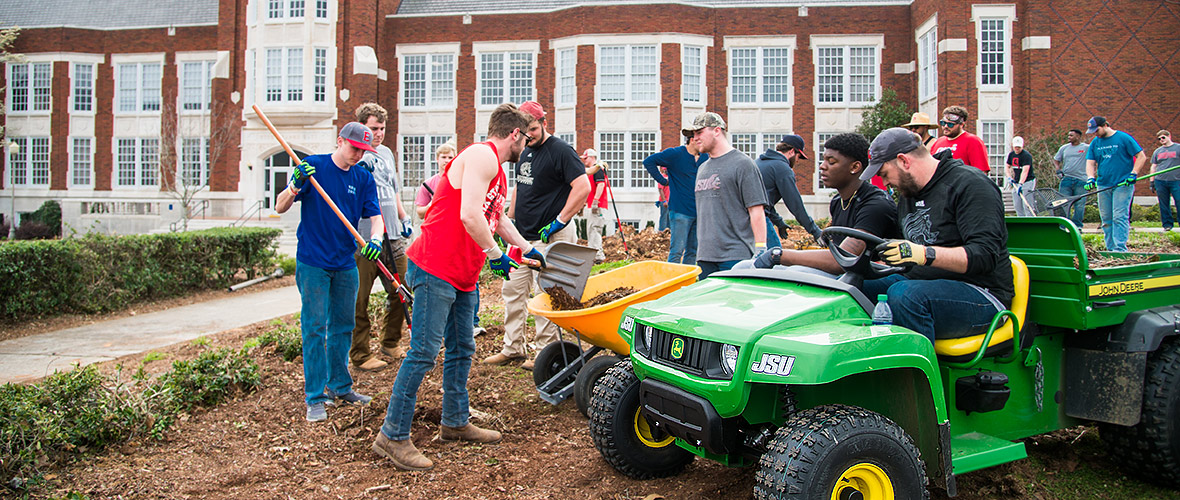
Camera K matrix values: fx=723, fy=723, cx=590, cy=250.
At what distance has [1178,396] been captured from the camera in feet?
12.5

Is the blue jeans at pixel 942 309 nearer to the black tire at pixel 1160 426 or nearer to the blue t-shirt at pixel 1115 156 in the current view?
the black tire at pixel 1160 426

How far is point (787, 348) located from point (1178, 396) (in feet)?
8.45

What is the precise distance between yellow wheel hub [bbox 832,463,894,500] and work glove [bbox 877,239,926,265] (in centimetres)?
91

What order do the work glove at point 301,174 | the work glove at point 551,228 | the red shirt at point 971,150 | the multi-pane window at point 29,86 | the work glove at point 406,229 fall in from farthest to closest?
the multi-pane window at point 29,86 < the red shirt at point 971,150 < the work glove at point 406,229 < the work glove at point 551,228 < the work glove at point 301,174

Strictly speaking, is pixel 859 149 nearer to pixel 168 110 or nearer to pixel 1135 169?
pixel 1135 169

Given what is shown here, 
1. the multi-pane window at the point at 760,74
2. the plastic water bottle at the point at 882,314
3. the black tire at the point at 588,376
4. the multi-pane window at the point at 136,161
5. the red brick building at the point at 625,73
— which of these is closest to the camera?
the plastic water bottle at the point at 882,314

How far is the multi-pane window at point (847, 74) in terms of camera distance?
30.0 meters

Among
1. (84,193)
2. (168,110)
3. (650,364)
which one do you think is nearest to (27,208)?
(84,193)

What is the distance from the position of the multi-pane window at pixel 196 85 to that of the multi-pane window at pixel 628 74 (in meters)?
19.1

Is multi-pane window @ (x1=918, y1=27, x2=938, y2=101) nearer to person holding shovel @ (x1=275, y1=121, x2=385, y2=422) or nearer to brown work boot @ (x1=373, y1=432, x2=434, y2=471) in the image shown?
person holding shovel @ (x1=275, y1=121, x2=385, y2=422)

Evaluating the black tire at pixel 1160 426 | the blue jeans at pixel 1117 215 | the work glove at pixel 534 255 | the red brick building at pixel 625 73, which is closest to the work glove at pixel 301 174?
the work glove at pixel 534 255

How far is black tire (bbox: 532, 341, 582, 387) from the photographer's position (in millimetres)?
5246

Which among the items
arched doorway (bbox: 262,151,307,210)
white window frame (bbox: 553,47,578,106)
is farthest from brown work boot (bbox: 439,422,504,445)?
arched doorway (bbox: 262,151,307,210)

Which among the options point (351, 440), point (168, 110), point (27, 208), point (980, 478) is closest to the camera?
point (980, 478)
